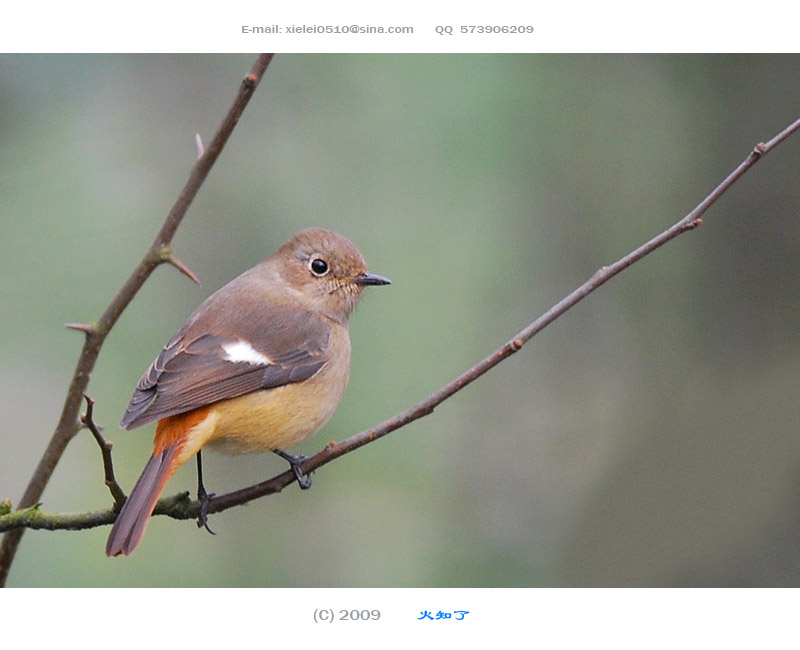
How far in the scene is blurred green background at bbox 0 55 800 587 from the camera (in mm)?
4098

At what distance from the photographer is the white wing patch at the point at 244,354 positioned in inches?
140

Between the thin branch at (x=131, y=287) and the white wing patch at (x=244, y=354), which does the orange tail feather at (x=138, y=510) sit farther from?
the white wing patch at (x=244, y=354)

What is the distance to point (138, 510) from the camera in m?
2.61

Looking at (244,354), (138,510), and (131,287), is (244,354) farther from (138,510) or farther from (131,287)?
(131,287)

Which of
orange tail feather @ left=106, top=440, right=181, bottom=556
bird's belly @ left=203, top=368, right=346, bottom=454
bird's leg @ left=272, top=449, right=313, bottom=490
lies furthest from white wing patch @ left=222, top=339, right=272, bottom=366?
orange tail feather @ left=106, top=440, right=181, bottom=556

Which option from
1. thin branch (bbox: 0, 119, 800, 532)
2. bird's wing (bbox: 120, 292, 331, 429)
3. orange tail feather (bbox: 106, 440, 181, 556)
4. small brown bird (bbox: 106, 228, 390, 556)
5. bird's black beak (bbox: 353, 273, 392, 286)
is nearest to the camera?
thin branch (bbox: 0, 119, 800, 532)

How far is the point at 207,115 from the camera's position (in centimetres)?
547

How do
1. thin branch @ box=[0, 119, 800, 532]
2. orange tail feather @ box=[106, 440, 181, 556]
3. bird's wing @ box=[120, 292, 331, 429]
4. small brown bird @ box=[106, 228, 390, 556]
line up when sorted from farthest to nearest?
bird's wing @ box=[120, 292, 331, 429]
small brown bird @ box=[106, 228, 390, 556]
orange tail feather @ box=[106, 440, 181, 556]
thin branch @ box=[0, 119, 800, 532]

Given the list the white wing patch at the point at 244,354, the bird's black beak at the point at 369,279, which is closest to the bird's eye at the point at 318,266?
the bird's black beak at the point at 369,279

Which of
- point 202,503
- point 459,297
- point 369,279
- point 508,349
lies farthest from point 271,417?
point 459,297

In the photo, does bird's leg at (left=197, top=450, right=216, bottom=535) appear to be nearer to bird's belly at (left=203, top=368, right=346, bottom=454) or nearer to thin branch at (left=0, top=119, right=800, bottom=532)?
bird's belly at (left=203, top=368, right=346, bottom=454)

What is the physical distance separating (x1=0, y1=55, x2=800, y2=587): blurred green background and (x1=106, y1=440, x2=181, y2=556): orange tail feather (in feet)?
2.35

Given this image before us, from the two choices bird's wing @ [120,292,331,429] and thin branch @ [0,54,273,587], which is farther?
bird's wing @ [120,292,331,429]

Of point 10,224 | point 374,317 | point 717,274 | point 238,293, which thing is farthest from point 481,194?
point 10,224
